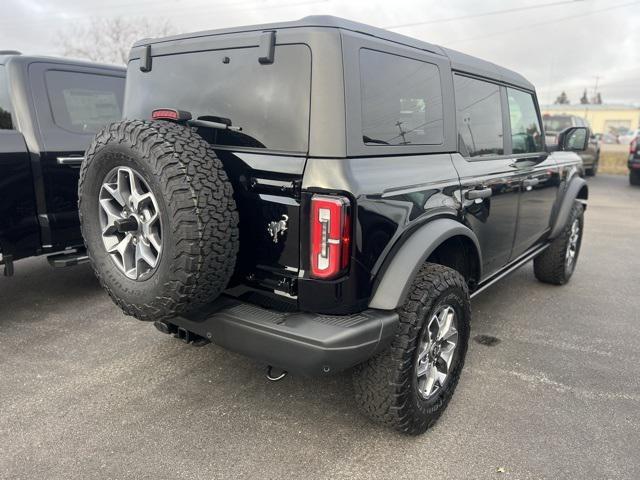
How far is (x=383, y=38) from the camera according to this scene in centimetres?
238

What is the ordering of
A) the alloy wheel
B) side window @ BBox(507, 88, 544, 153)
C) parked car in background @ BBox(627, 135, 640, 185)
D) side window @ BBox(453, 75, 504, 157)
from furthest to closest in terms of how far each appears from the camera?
parked car in background @ BBox(627, 135, 640, 185) < side window @ BBox(507, 88, 544, 153) < side window @ BBox(453, 75, 504, 157) < the alloy wheel

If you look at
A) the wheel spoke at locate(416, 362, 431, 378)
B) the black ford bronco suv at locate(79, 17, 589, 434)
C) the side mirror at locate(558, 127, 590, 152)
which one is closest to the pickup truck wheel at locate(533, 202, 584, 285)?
the side mirror at locate(558, 127, 590, 152)

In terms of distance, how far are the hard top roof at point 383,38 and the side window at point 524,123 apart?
6.6 inches

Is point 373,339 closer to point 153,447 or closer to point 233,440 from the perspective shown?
point 233,440

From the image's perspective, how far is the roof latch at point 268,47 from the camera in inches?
86.3

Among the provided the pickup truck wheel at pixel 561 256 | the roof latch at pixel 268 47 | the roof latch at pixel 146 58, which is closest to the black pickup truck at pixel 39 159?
the roof latch at pixel 146 58

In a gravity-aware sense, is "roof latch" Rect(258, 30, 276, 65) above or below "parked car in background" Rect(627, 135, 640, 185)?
above

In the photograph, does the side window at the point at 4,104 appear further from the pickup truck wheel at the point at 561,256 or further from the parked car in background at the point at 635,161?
the parked car in background at the point at 635,161

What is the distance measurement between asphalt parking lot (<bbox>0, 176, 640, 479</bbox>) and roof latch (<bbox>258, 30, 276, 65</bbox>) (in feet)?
6.05

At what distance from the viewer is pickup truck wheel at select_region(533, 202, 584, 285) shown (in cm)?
480

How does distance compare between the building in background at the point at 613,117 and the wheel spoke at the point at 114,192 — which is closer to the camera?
the wheel spoke at the point at 114,192

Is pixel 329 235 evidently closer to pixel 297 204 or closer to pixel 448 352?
pixel 297 204

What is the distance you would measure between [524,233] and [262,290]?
2.44m

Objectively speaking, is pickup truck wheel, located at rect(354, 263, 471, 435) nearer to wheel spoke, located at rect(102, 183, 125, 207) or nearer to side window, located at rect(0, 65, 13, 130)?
wheel spoke, located at rect(102, 183, 125, 207)
